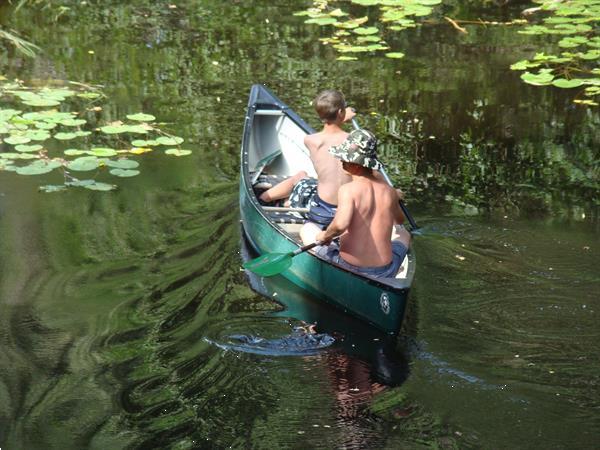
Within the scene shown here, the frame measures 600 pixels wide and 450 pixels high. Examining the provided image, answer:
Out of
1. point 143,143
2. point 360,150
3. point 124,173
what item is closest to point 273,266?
point 360,150

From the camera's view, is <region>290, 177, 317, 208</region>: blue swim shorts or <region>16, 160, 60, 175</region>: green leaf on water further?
<region>16, 160, 60, 175</region>: green leaf on water

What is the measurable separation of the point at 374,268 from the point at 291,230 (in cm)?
104

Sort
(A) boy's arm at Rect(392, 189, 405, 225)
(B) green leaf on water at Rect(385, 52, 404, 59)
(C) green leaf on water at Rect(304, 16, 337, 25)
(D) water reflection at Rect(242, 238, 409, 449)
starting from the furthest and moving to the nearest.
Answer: (C) green leaf on water at Rect(304, 16, 337, 25)
(B) green leaf on water at Rect(385, 52, 404, 59)
(A) boy's arm at Rect(392, 189, 405, 225)
(D) water reflection at Rect(242, 238, 409, 449)

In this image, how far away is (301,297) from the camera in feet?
18.7

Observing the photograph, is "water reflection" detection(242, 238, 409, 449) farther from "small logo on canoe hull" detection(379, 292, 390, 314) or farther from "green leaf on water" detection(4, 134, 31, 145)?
"green leaf on water" detection(4, 134, 31, 145)

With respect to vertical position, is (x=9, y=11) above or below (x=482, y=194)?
above

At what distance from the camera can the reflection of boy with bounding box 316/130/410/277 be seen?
4.99 m

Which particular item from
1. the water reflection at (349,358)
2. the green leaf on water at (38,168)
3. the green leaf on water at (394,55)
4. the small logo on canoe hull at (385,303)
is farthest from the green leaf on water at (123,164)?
the green leaf on water at (394,55)

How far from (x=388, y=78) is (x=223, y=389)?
17.7 ft

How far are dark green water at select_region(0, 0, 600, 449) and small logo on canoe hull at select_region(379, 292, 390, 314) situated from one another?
190mm

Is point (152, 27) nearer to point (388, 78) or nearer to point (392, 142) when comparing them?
point (388, 78)

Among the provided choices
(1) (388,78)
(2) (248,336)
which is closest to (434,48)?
(1) (388,78)

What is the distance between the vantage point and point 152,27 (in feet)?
35.8

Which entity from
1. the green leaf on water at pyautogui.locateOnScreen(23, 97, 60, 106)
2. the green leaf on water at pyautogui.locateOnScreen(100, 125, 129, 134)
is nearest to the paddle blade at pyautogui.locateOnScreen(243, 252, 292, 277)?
the green leaf on water at pyautogui.locateOnScreen(100, 125, 129, 134)
